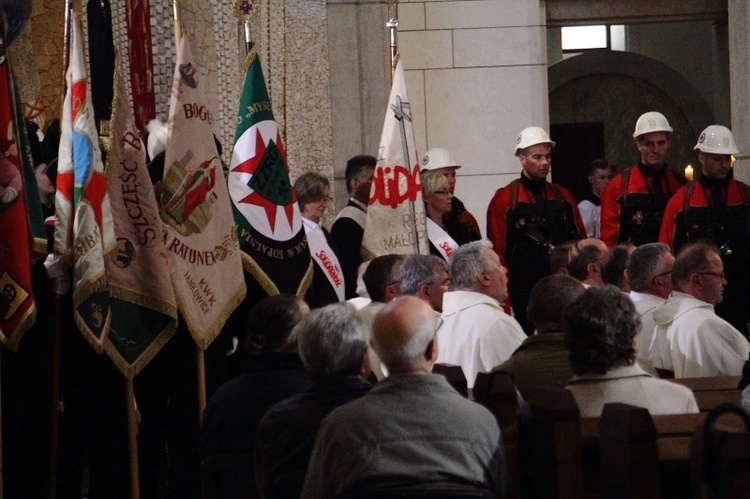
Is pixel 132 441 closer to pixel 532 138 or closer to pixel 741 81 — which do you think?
pixel 532 138

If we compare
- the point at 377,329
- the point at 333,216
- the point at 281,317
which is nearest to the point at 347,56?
the point at 333,216

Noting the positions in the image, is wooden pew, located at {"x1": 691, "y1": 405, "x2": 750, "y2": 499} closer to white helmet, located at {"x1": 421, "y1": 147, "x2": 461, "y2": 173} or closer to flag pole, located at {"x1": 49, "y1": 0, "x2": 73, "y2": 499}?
flag pole, located at {"x1": 49, "y1": 0, "x2": 73, "y2": 499}

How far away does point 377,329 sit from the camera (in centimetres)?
352

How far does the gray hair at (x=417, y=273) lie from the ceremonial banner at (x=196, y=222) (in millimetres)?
866

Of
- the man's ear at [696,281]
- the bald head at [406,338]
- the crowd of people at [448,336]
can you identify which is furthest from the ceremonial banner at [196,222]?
the bald head at [406,338]

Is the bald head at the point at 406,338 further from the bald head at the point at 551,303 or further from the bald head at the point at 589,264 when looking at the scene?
the bald head at the point at 589,264

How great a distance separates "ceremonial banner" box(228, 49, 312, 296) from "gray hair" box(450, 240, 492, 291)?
972mm

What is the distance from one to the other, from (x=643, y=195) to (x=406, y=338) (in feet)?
17.6

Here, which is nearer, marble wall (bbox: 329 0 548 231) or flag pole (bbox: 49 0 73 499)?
flag pole (bbox: 49 0 73 499)

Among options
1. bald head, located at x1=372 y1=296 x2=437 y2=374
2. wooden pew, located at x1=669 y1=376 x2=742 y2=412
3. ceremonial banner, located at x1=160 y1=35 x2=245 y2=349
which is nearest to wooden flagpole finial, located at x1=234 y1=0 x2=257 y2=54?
ceremonial banner, located at x1=160 y1=35 x2=245 y2=349

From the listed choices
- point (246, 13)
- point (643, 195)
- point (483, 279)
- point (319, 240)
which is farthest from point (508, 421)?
point (643, 195)

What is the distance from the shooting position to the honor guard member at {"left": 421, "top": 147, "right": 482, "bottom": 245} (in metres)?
8.21

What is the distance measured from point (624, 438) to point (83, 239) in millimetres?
3030

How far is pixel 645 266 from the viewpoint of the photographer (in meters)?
6.05
